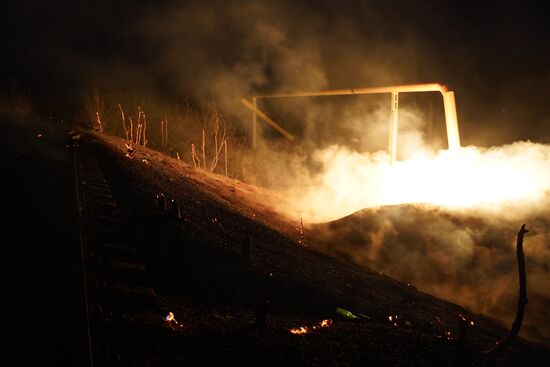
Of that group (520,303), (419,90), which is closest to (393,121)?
(419,90)

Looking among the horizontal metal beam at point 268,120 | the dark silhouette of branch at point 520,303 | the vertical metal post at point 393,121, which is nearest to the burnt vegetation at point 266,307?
the dark silhouette of branch at point 520,303

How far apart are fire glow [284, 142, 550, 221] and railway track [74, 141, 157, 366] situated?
6.88 metres

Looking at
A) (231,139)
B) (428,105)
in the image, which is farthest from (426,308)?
(231,139)

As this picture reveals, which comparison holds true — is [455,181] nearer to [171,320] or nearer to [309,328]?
[309,328]

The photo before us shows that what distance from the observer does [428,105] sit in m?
12.9

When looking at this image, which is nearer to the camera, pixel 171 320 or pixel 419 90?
pixel 171 320

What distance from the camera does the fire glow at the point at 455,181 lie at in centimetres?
870

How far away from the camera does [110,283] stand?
3643mm

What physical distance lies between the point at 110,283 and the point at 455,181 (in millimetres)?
8247

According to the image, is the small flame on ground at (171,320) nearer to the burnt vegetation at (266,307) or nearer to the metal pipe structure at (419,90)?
the burnt vegetation at (266,307)

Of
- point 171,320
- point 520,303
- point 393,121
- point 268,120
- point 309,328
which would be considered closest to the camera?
point 171,320

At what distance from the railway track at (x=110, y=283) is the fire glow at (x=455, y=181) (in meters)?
6.88

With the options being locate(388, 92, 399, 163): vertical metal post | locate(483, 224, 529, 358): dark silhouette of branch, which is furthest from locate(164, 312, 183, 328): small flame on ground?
locate(388, 92, 399, 163): vertical metal post

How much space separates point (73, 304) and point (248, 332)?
4.71ft
